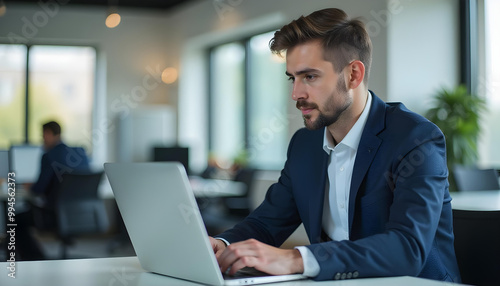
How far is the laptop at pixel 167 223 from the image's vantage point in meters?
1.23

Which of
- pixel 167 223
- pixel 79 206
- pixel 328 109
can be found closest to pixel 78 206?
pixel 79 206

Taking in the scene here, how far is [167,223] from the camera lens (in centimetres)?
133

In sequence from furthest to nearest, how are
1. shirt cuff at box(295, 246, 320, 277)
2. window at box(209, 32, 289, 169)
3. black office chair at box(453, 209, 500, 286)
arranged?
window at box(209, 32, 289, 169) < black office chair at box(453, 209, 500, 286) < shirt cuff at box(295, 246, 320, 277)

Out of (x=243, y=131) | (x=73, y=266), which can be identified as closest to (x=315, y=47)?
(x=73, y=266)

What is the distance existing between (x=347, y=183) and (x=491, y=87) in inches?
175

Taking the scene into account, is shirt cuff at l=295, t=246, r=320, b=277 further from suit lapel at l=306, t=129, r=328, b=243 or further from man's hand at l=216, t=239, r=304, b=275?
suit lapel at l=306, t=129, r=328, b=243

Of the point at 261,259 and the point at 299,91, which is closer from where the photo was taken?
the point at 261,259

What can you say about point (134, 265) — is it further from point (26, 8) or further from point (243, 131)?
point (26, 8)

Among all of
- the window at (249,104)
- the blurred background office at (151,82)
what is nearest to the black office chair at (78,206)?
the blurred background office at (151,82)

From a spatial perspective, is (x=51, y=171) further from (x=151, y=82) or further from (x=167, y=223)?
(x=151, y=82)

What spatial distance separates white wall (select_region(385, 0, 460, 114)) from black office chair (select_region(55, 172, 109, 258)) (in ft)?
9.98

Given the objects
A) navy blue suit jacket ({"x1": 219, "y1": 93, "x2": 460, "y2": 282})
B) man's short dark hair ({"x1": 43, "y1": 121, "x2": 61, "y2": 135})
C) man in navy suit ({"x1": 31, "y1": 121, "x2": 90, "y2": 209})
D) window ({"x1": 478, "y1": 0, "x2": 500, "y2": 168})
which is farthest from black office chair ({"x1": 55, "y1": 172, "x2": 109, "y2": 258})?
navy blue suit jacket ({"x1": 219, "y1": 93, "x2": 460, "y2": 282})

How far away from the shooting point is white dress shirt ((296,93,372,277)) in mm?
1798

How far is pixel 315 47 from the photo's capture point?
67.2 inches
